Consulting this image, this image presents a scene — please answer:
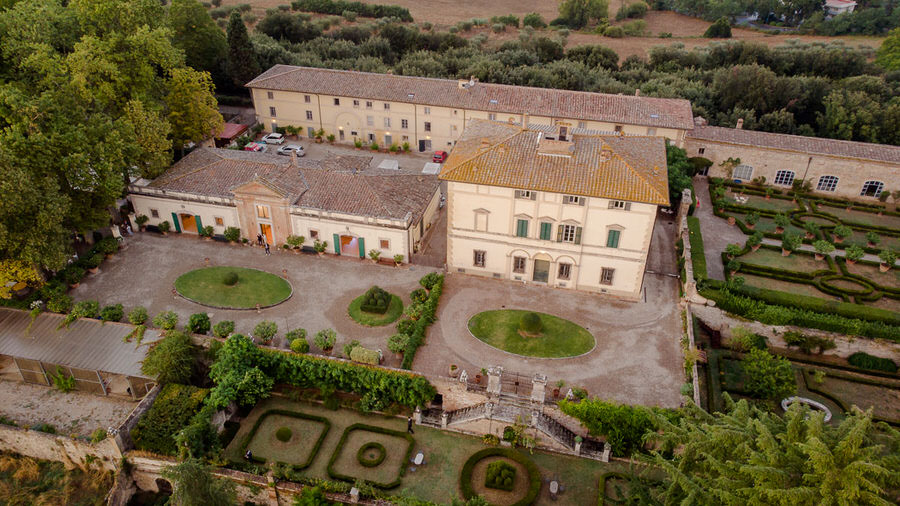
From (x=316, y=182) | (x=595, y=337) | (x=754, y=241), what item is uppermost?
(x=316, y=182)

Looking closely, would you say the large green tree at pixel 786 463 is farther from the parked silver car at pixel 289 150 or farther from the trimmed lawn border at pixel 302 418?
the parked silver car at pixel 289 150

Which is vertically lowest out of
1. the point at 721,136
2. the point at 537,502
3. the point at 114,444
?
the point at 537,502

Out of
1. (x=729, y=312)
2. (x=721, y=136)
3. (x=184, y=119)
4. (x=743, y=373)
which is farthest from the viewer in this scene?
(x=721, y=136)

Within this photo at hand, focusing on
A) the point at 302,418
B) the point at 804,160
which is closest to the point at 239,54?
the point at 302,418

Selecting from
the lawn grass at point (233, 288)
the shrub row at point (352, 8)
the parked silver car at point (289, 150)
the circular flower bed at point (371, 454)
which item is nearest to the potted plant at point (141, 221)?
the lawn grass at point (233, 288)

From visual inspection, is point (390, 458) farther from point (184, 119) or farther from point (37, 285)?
point (184, 119)

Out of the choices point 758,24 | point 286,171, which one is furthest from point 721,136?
point 758,24

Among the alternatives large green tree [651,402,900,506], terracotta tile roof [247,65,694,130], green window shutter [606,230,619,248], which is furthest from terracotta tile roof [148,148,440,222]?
Answer: large green tree [651,402,900,506]

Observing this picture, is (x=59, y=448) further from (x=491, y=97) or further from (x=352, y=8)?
(x=352, y=8)
